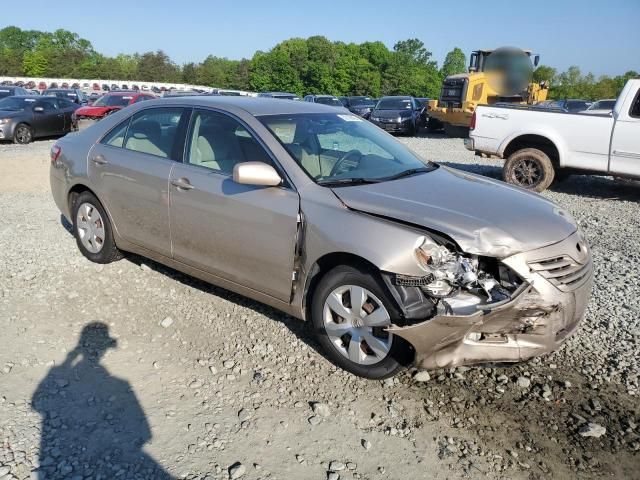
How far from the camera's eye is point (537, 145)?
982cm

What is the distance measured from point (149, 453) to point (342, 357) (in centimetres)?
131

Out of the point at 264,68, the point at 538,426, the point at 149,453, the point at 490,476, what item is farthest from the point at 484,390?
the point at 264,68

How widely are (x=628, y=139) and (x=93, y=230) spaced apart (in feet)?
26.6

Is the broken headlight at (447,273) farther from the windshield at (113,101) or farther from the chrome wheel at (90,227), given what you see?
the windshield at (113,101)

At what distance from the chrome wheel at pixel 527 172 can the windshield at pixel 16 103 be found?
15025 mm

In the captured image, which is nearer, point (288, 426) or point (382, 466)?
point (382, 466)

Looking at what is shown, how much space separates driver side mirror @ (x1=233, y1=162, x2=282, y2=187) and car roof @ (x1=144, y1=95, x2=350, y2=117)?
68cm

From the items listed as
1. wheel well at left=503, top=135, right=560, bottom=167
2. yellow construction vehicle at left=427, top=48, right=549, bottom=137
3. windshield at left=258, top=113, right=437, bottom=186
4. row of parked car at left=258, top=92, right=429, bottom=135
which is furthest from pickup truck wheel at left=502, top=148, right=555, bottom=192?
row of parked car at left=258, top=92, right=429, bottom=135

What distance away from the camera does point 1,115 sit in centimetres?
1648

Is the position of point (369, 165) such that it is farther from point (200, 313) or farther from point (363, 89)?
point (363, 89)

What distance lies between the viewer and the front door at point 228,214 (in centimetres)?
368

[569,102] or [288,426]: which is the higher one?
[569,102]

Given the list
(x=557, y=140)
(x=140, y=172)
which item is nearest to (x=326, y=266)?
(x=140, y=172)

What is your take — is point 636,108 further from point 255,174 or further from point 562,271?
point 255,174
